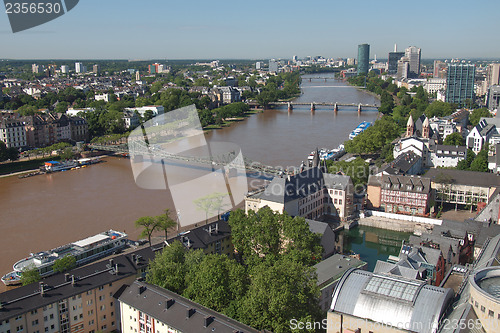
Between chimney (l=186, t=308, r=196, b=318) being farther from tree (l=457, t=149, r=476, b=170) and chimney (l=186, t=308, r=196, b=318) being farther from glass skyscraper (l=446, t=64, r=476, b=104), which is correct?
glass skyscraper (l=446, t=64, r=476, b=104)

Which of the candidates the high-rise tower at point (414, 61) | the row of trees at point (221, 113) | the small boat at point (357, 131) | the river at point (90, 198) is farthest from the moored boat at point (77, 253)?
the high-rise tower at point (414, 61)

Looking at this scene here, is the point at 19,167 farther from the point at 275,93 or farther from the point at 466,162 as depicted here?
the point at 275,93

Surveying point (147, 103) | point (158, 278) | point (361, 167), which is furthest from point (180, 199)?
point (147, 103)

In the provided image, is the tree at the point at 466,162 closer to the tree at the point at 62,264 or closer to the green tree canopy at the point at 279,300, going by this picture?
the green tree canopy at the point at 279,300

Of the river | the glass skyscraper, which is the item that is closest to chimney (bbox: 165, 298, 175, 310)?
the river

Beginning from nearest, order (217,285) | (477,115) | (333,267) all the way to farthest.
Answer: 1. (217,285)
2. (333,267)
3. (477,115)

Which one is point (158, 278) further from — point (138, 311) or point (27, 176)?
point (27, 176)

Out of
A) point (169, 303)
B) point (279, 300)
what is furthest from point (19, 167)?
point (279, 300)
